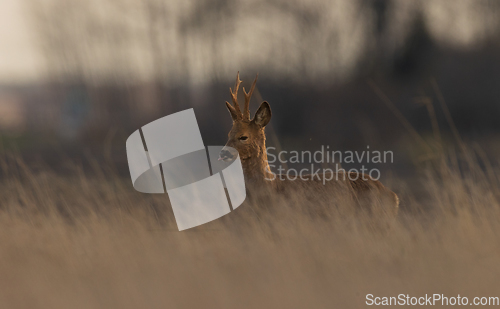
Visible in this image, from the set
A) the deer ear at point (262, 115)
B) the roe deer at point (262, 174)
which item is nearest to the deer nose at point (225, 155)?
the roe deer at point (262, 174)

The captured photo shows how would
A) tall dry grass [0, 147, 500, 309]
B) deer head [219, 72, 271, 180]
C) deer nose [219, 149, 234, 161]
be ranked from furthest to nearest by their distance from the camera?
deer head [219, 72, 271, 180]
deer nose [219, 149, 234, 161]
tall dry grass [0, 147, 500, 309]

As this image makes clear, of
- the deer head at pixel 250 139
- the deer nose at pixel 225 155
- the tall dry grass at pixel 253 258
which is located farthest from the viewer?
the deer head at pixel 250 139

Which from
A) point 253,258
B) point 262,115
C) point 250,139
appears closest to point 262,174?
point 250,139

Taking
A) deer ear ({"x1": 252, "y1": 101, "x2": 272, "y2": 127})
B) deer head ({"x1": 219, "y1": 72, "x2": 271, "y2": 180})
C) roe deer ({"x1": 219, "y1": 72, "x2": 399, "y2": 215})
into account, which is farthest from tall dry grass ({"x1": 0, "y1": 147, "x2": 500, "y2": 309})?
deer ear ({"x1": 252, "y1": 101, "x2": 272, "y2": 127})

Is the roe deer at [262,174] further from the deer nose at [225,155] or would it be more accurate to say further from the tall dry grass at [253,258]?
the tall dry grass at [253,258]

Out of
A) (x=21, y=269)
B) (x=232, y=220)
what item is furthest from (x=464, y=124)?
(x=21, y=269)

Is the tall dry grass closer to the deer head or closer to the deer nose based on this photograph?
the deer nose
